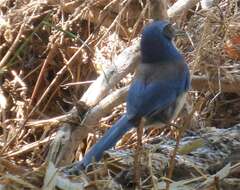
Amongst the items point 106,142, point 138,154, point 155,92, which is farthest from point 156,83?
point 138,154

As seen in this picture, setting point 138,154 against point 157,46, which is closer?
point 138,154

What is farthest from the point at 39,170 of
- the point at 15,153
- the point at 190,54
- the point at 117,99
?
the point at 190,54

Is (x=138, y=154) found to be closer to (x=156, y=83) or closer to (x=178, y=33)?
(x=156, y=83)

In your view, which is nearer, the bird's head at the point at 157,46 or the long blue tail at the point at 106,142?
the long blue tail at the point at 106,142

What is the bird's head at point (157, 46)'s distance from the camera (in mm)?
3305

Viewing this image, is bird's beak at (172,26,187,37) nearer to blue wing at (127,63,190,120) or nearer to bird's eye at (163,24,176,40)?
bird's eye at (163,24,176,40)

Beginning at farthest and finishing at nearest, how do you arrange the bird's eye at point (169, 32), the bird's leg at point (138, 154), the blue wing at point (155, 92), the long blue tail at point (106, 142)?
the bird's eye at point (169, 32) < the blue wing at point (155, 92) < the long blue tail at point (106, 142) < the bird's leg at point (138, 154)

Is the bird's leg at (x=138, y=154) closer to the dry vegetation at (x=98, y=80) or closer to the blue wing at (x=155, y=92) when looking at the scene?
the dry vegetation at (x=98, y=80)

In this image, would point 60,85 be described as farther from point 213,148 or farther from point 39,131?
point 213,148

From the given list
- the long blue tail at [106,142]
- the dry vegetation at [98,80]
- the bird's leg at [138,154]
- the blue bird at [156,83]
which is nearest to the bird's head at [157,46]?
the blue bird at [156,83]

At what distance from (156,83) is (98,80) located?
1.84 ft

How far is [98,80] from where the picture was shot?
361 cm

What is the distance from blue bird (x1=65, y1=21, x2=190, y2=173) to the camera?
2926 mm

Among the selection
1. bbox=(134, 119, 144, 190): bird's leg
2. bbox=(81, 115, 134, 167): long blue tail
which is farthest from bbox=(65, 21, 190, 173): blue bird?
bbox=(134, 119, 144, 190): bird's leg
